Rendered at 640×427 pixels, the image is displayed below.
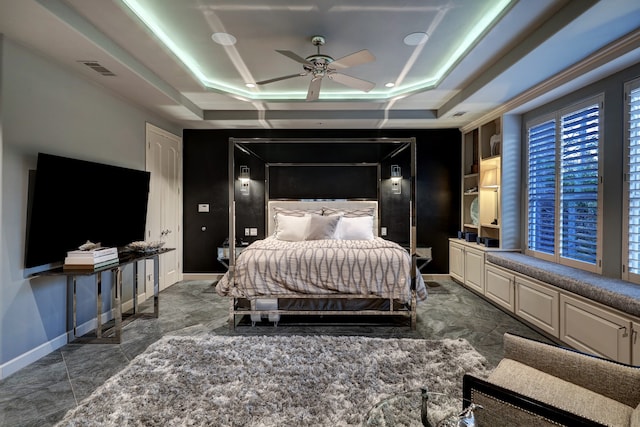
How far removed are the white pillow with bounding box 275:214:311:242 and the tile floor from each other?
49.2 inches

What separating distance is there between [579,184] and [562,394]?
267 centimetres

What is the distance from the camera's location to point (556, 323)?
2994 millimetres

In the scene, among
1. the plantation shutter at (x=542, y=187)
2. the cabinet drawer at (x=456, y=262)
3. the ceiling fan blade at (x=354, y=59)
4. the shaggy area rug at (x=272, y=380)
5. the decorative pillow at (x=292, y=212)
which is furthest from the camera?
the decorative pillow at (x=292, y=212)

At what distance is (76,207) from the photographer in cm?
296

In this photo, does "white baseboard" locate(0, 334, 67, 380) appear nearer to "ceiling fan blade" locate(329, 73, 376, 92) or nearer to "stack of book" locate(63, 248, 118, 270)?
"stack of book" locate(63, 248, 118, 270)

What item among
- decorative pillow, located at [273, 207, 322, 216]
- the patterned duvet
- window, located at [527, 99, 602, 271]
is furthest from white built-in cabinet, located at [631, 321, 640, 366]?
decorative pillow, located at [273, 207, 322, 216]

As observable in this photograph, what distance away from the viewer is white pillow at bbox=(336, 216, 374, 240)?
478 centimetres

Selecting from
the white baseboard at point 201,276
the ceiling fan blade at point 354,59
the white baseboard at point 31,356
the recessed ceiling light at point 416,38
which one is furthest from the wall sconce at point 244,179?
the recessed ceiling light at point 416,38

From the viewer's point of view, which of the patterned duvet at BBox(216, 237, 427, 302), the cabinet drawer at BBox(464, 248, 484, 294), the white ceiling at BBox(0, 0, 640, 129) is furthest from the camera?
the cabinet drawer at BBox(464, 248, 484, 294)

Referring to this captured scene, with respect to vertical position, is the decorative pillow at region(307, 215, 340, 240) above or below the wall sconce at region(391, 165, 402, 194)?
A: below

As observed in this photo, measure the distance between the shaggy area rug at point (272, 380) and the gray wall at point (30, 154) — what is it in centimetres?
93

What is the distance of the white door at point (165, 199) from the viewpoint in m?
4.51

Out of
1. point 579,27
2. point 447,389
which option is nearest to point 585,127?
point 579,27

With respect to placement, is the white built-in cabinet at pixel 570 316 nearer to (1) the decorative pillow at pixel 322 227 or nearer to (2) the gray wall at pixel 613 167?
(2) the gray wall at pixel 613 167
